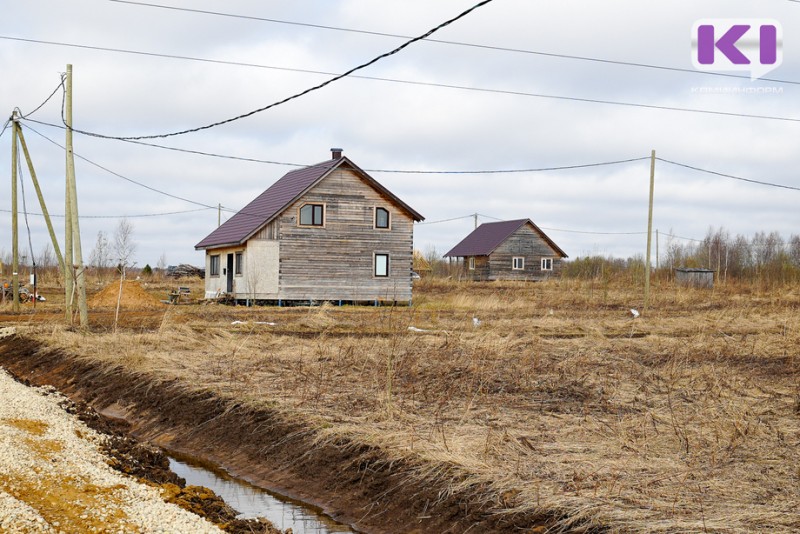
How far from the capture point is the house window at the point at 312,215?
3512cm

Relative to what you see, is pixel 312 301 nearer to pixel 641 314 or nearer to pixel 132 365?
pixel 641 314

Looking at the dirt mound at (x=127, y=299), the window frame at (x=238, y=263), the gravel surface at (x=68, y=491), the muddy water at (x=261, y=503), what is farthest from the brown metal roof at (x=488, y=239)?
the gravel surface at (x=68, y=491)

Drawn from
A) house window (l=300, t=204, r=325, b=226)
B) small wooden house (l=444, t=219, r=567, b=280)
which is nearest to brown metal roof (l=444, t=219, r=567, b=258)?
small wooden house (l=444, t=219, r=567, b=280)

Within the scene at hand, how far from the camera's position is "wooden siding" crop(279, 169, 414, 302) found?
3491 cm

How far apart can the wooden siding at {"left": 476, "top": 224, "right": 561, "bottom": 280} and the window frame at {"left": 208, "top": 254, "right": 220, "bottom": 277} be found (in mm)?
30178

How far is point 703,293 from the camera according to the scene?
4259 cm

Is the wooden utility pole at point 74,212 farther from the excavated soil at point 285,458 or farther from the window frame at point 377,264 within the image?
the window frame at point 377,264

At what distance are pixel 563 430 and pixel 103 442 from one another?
5305mm

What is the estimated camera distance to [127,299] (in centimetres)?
3434

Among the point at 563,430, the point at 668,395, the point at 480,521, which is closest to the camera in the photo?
the point at 480,521

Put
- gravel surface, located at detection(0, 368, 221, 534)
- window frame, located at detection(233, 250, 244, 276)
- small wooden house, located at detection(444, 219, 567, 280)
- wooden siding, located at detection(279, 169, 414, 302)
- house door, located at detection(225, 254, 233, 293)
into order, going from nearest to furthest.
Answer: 1. gravel surface, located at detection(0, 368, 221, 534)
2. wooden siding, located at detection(279, 169, 414, 302)
3. window frame, located at detection(233, 250, 244, 276)
4. house door, located at detection(225, 254, 233, 293)
5. small wooden house, located at detection(444, 219, 567, 280)

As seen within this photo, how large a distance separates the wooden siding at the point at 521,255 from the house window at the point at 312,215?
3193 cm

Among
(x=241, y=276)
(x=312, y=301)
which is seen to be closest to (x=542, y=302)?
(x=312, y=301)

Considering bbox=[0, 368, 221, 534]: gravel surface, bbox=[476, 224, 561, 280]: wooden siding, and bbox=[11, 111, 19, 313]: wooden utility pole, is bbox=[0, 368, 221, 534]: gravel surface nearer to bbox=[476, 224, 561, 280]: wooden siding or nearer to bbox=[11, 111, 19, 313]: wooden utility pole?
bbox=[11, 111, 19, 313]: wooden utility pole
